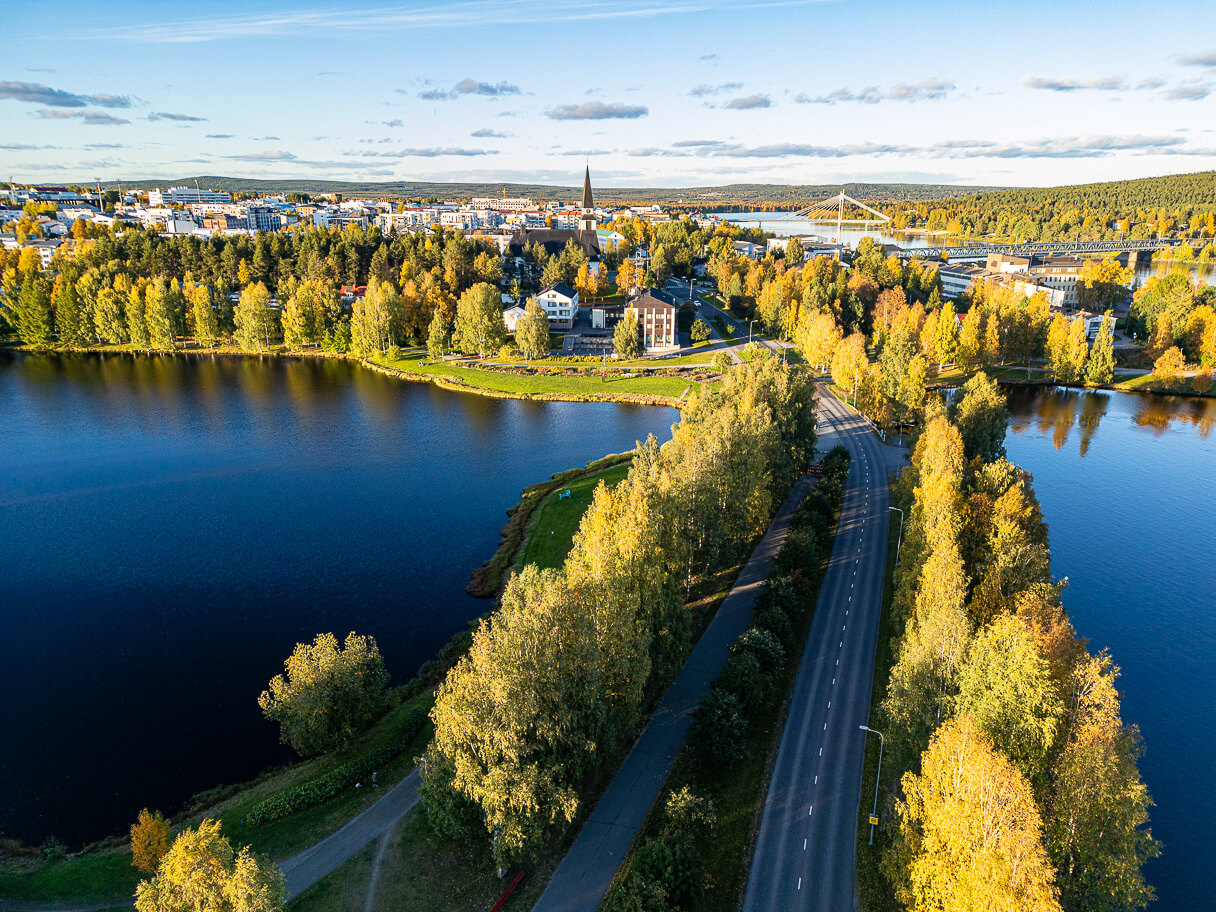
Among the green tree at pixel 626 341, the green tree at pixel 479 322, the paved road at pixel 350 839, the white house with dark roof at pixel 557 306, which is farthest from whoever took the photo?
the white house with dark roof at pixel 557 306

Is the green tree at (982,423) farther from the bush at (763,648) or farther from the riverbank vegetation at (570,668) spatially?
the bush at (763,648)

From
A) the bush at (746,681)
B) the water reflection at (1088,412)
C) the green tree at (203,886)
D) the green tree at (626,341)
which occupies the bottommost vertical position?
the bush at (746,681)

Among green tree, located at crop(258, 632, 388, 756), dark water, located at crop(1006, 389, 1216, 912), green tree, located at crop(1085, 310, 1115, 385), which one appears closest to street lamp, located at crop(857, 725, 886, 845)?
dark water, located at crop(1006, 389, 1216, 912)

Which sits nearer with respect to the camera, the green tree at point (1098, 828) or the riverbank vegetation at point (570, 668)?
the green tree at point (1098, 828)

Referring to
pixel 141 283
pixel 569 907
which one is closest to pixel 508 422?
pixel 569 907

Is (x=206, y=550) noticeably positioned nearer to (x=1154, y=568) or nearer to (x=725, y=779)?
(x=725, y=779)

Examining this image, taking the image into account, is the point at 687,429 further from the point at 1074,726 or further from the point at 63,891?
the point at 63,891

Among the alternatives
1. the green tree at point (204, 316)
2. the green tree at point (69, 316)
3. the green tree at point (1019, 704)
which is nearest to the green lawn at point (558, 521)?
the green tree at point (1019, 704)

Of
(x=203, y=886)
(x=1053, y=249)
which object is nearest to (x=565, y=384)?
(x=203, y=886)
